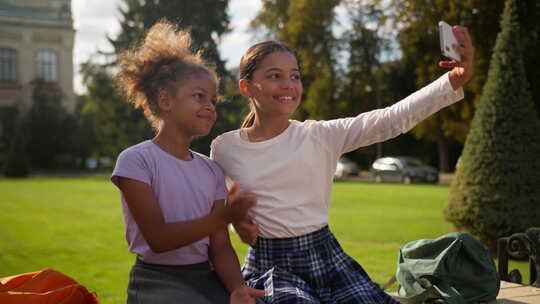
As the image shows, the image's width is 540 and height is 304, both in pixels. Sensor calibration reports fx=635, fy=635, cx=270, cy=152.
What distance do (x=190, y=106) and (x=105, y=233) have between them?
8.32 m

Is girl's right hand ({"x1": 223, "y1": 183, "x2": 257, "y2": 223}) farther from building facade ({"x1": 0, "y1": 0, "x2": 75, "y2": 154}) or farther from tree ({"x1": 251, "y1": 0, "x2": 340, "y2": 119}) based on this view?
building facade ({"x1": 0, "y1": 0, "x2": 75, "y2": 154})

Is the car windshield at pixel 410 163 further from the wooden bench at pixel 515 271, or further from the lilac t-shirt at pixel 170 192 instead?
the lilac t-shirt at pixel 170 192

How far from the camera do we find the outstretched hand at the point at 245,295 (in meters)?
2.65

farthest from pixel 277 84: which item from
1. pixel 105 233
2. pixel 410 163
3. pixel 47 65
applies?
pixel 47 65

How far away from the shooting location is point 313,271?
290 centimetres

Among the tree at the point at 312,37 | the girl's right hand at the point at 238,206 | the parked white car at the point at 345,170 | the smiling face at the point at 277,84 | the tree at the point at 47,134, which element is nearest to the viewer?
the girl's right hand at the point at 238,206

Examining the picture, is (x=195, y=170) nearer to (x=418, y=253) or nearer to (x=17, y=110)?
(x=418, y=253)

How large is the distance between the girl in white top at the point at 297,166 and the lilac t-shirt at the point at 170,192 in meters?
0.29

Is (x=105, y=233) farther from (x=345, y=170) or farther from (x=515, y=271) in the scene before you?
(x=345, y=170)

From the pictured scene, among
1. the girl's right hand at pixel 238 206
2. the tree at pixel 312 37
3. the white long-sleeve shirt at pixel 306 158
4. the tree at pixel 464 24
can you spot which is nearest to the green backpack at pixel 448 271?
the white long-sleeve shirt at pixel 306 158

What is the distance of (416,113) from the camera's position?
9.46 feet

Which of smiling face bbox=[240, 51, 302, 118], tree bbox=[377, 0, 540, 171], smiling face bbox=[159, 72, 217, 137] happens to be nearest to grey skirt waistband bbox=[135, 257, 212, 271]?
smiling face bbox=[159, 72, 217, 137]

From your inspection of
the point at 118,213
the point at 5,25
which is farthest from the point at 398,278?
the point at 5,25

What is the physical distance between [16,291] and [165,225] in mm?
704
